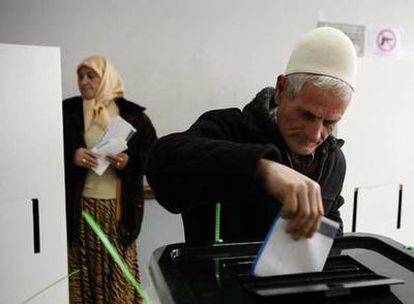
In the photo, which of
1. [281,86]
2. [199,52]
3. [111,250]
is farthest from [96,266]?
[281,86]

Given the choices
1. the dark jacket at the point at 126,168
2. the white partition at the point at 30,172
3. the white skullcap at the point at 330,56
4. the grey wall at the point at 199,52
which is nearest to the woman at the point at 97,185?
the dark jacket at the point at 126,168

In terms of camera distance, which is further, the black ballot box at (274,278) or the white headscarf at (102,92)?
the white headscarf at (102,92)

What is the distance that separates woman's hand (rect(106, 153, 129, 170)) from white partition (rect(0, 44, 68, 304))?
43cm

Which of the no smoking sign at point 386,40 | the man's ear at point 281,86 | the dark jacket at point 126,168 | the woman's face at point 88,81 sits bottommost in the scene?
the dark jacket at point 126,168

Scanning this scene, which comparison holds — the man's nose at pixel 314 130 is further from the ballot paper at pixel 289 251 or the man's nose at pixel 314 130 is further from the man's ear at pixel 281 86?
the ballot paper at pixel 289 251

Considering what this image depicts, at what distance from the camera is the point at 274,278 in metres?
0.51

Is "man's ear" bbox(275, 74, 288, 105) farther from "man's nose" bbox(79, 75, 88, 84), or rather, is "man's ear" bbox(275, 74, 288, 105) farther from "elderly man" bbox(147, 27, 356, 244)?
"man's nose" bbox(79, 75, 88, 84)

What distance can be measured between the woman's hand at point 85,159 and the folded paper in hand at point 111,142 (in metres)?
0.02

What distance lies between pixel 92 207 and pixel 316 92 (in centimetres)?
173

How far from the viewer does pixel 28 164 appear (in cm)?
175

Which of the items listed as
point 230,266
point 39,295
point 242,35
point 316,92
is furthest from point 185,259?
point 242,35

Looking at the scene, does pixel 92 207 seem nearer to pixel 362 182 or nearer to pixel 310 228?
pixel 362 182

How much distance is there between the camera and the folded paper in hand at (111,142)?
7.14ft

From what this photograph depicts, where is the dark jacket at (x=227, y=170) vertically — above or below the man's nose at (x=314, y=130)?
below
